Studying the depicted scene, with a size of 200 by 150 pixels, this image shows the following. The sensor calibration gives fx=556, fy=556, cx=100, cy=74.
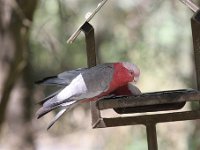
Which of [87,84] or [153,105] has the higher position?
[87,84]

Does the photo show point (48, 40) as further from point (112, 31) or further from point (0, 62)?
point (112, 31)

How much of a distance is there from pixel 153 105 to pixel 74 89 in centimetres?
40

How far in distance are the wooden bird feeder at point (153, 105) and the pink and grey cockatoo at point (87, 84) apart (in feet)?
0.27

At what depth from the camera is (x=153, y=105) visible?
8.58ft

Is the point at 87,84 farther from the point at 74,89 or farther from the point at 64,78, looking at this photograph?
the point at 64,78

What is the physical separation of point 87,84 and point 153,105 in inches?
13.4

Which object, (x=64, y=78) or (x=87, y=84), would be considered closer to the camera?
(x=87, y=84)

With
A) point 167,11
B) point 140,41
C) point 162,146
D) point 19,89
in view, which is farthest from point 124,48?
point 19,89

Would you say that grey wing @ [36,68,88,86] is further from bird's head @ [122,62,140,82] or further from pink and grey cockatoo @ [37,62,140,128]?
bird's head @ [122,62,140,82]

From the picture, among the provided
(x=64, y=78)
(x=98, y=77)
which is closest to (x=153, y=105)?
(x=98, y=77)

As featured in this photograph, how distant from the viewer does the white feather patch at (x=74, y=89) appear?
246 cm

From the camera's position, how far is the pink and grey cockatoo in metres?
2.45

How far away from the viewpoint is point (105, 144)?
6496mm

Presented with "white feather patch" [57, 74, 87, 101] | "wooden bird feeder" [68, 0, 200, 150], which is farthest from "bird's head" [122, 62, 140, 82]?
"white feather patch" [57, 74, 87, 101]
